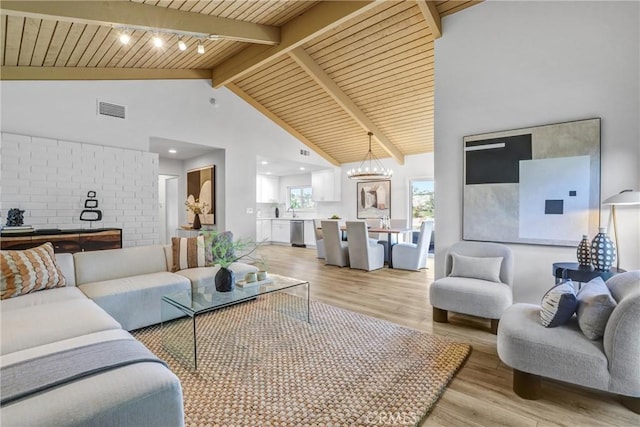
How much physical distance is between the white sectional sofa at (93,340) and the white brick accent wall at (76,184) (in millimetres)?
1495

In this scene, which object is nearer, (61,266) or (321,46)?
(61,266)

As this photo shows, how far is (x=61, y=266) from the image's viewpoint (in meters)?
2.80

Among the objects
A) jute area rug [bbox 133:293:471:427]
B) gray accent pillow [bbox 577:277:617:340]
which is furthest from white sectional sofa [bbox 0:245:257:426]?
gray accent pillow [bbox 577:277:617:340]

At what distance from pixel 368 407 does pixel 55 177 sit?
4669 millimetres

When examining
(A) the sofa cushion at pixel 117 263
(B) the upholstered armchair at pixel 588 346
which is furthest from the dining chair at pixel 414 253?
(A) the sofa cushion at pixel 117 263

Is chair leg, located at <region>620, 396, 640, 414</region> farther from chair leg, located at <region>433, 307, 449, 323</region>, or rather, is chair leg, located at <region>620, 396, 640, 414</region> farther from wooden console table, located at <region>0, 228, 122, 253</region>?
wooden console table, located at <region>0, 228, 122, 253</region>

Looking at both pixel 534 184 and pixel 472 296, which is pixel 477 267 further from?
pixel 534 184

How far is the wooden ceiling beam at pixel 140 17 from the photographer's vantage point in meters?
2.65

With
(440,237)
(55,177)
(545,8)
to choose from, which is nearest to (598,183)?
(440,237)

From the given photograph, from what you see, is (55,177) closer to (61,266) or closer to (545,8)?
(61,266)

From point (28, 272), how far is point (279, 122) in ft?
17.5

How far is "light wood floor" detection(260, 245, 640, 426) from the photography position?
65.4 inches

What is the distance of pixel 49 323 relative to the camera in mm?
1835

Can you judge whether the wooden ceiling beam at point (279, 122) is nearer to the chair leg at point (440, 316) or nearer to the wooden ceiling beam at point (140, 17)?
the wooden ceiling beam at point (140, 17)
